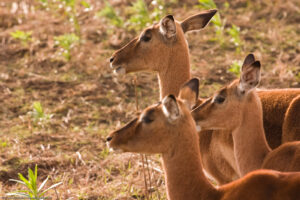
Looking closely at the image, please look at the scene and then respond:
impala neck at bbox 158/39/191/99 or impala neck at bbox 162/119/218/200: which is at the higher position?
impala neck at bbox 158/39/191/99

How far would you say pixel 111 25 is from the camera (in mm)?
10938

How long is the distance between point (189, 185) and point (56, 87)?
495 centimetres

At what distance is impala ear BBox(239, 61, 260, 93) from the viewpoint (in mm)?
4953

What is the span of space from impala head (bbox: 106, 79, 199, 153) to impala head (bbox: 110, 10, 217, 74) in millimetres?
1440

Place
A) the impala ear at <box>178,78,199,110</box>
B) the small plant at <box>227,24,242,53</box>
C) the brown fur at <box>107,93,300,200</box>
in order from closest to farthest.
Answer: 1. the brown fur at <box>107,93,300,200</box>
2. the impala ear at <box>178,78,199,110</box>
3. the small plant at <box>227,24,242,53</box>

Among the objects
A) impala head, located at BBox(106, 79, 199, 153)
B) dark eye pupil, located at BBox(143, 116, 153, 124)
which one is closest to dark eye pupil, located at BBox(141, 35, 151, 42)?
impala head, located at BBox(106, 79, 199, 153)

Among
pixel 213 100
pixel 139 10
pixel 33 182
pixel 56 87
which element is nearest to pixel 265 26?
pixel 139 10

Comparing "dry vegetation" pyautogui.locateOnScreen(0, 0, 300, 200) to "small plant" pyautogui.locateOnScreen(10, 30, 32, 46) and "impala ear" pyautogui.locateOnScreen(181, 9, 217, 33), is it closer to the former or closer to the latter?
"small plant" pyautogui.locateOnScreen(10, 30, 32, 46)

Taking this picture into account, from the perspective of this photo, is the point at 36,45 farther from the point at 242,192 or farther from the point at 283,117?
the point at 242,192

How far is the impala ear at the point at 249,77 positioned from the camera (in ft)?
16.3

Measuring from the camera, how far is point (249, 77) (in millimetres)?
5027

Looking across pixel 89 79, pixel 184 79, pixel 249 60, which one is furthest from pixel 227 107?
pixel 89 79

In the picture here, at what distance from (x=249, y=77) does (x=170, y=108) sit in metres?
1.01

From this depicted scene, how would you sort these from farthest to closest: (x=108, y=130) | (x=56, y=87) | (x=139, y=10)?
(x=139, y=10)
(x=56, y=87)
(x=108, y=130)
